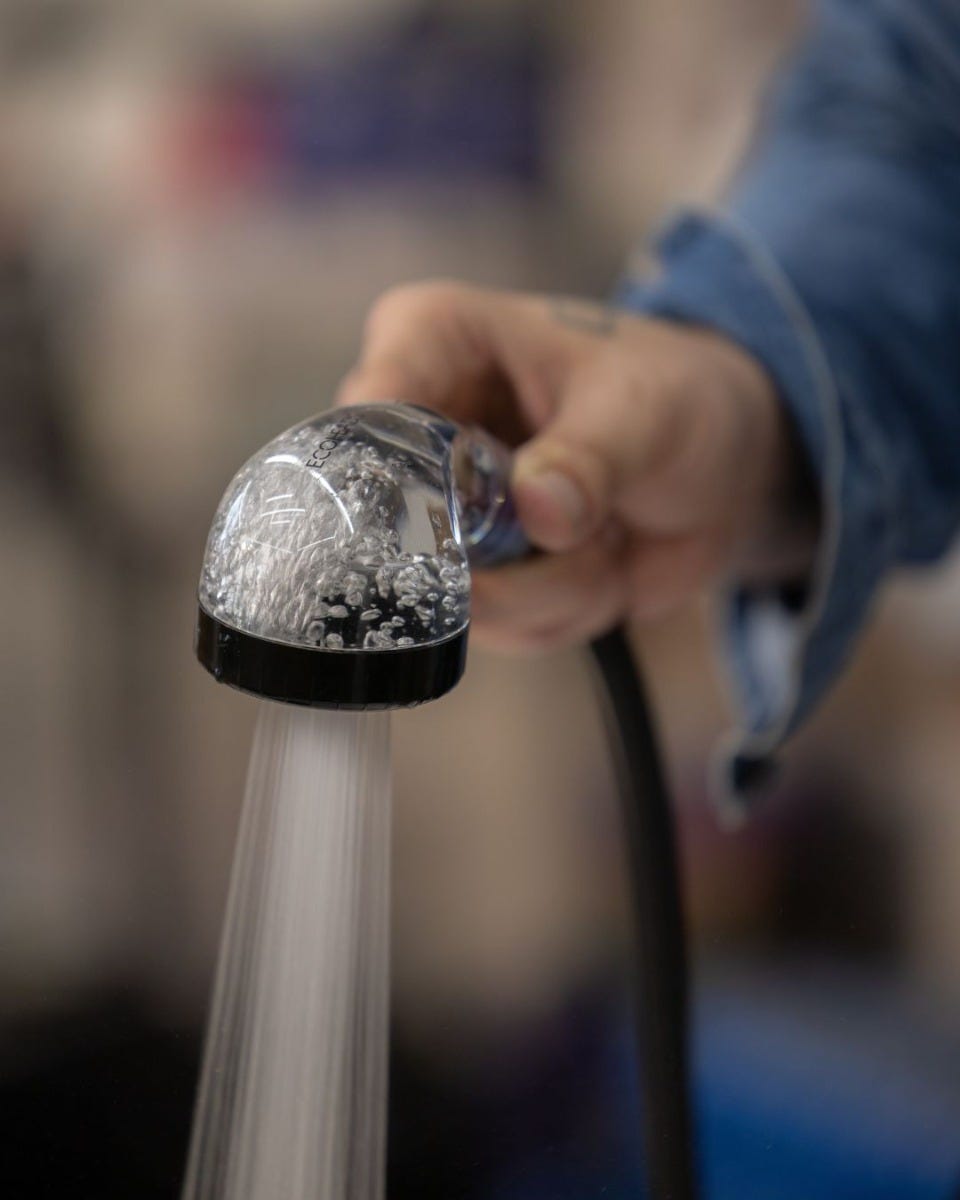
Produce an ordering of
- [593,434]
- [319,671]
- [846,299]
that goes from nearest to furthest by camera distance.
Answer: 1. [319,671]
2. [593,434]
3. [846,299]

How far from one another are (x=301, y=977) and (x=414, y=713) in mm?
117

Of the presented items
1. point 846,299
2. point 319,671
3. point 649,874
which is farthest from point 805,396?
point 319,671

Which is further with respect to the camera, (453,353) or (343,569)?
(453,353)

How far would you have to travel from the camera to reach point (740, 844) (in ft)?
1.72

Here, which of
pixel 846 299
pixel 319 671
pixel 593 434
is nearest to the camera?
pixel 319 671

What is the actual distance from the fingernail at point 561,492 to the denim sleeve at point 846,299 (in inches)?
5.1

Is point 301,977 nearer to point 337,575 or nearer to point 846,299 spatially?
point 337,575

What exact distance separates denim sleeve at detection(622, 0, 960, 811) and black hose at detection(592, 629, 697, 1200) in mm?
94

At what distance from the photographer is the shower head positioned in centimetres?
15

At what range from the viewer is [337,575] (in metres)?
0.15

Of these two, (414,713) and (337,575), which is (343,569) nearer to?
(337,575)

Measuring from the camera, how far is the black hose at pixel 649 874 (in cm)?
28

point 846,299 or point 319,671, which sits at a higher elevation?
point 846,299

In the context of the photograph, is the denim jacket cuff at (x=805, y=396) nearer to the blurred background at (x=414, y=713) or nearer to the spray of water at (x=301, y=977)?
the blurred background at (x=414, y=713)
